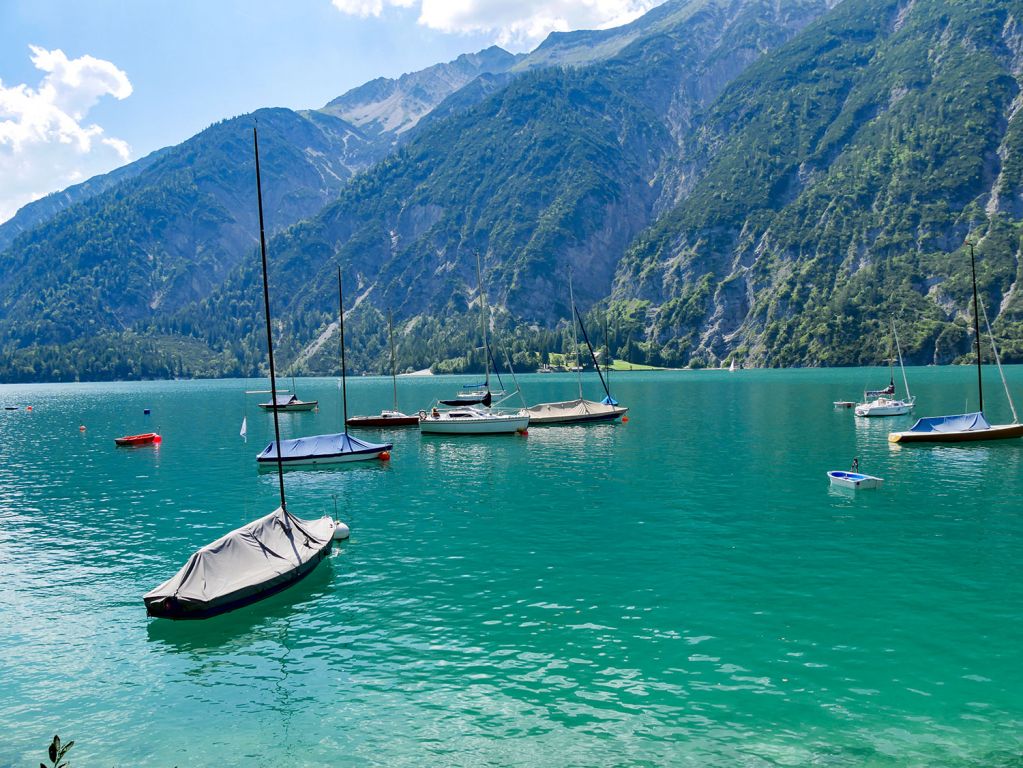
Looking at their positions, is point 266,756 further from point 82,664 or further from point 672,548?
point 672,548

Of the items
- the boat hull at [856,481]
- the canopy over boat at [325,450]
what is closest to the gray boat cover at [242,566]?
the boat hull at [856,481]

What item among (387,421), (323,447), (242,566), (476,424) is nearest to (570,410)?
(476,424)

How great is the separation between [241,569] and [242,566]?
8.7 inches

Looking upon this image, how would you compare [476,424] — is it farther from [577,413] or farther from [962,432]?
[962,432]

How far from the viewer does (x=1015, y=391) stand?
136375mm

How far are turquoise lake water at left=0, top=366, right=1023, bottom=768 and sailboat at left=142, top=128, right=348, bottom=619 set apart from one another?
1065 millimetres

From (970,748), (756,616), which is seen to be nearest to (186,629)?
(756,616)

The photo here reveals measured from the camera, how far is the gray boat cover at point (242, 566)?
95.1 ft

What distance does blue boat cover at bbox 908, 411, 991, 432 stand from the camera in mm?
78000

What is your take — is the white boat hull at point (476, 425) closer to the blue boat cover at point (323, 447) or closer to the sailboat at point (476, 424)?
the sailboat at point (476, 424)

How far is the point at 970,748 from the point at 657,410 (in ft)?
372

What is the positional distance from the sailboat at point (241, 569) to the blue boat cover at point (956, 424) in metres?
71.2

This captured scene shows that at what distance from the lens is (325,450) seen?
7756 cm

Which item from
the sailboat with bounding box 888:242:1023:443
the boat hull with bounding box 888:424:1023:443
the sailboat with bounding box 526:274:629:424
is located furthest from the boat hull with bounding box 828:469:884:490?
the sailboat with bounding box 526:274:629:424
